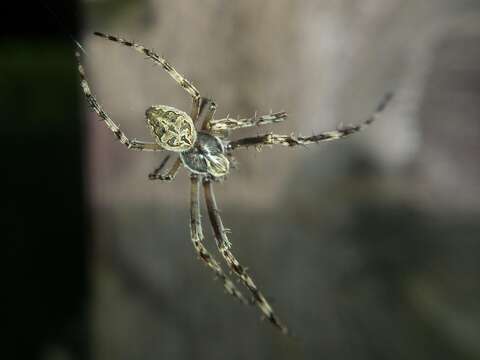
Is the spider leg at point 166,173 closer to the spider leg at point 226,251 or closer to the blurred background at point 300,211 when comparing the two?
the spider leg at point 226,251

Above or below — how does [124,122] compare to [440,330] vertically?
below

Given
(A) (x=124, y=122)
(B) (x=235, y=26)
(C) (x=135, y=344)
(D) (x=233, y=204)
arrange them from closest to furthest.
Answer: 1. (A) (x=124, y=122)
2. (B) (x=235, y=26)
3. (D) (x=233, y=204)
4. (C) (x=135, y=344)

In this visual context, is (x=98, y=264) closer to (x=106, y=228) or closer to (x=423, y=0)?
(x=106, y=228)

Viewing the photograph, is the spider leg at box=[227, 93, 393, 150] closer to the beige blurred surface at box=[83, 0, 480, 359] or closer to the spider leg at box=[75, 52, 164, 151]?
the spider leg at box=[75, 52, 164, 151]

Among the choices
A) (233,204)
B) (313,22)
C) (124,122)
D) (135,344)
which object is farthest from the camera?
(135,344)

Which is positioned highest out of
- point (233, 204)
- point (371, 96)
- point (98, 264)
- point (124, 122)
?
point (371, 96)

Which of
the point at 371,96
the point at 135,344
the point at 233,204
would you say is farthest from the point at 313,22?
the point at 135,344

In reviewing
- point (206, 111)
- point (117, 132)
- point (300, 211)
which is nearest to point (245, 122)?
point (206, 111)

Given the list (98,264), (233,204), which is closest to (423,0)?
(233,204)

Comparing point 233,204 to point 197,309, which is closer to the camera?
point 233,204
